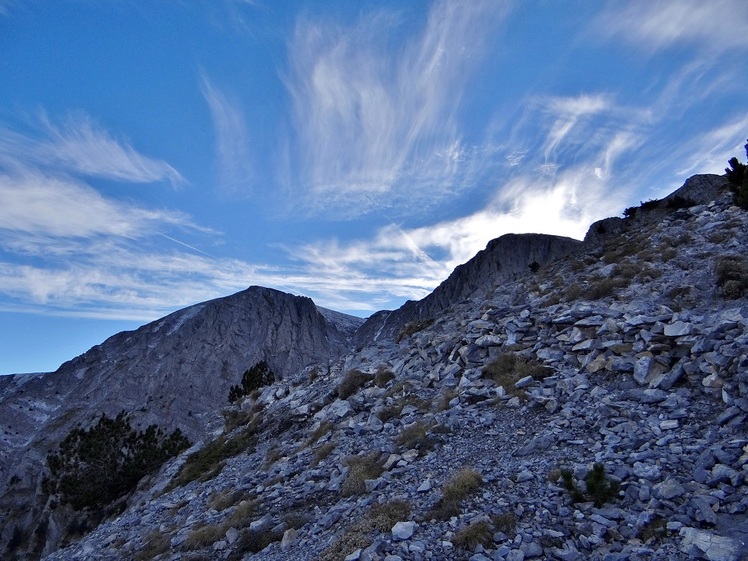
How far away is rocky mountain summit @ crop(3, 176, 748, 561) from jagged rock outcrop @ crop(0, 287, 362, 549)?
227 ft

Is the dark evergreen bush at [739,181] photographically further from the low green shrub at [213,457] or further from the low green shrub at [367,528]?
the low green shrub at [213,457]

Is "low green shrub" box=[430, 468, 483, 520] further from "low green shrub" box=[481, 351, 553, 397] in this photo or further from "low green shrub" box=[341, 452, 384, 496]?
"low green shrub" box=[481, 351, 553, 397]

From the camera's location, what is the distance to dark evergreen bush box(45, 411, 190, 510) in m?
33.5

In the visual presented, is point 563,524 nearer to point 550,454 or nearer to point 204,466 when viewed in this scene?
point 550,454

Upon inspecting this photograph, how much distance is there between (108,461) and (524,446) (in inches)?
1678

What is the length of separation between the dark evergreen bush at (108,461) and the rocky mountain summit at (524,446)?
12917 mm

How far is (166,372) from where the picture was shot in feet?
352

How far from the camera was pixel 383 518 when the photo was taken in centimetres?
855

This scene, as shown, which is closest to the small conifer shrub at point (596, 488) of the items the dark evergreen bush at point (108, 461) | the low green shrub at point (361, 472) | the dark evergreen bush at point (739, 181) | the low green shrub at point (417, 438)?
the low green shrub at point (417, 438)

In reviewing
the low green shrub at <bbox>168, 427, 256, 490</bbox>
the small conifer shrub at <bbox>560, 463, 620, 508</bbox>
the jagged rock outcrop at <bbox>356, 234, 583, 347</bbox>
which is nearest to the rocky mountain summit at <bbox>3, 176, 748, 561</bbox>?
the small conifer shrub at <bbox>560, 463, 620, 508</bbox>

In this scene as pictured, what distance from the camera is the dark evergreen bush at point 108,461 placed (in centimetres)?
3350

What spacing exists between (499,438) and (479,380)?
13.3 ft

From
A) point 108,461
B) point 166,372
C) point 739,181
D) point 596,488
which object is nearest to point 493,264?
point 739,181

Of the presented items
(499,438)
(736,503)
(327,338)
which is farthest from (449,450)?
(327,338)
